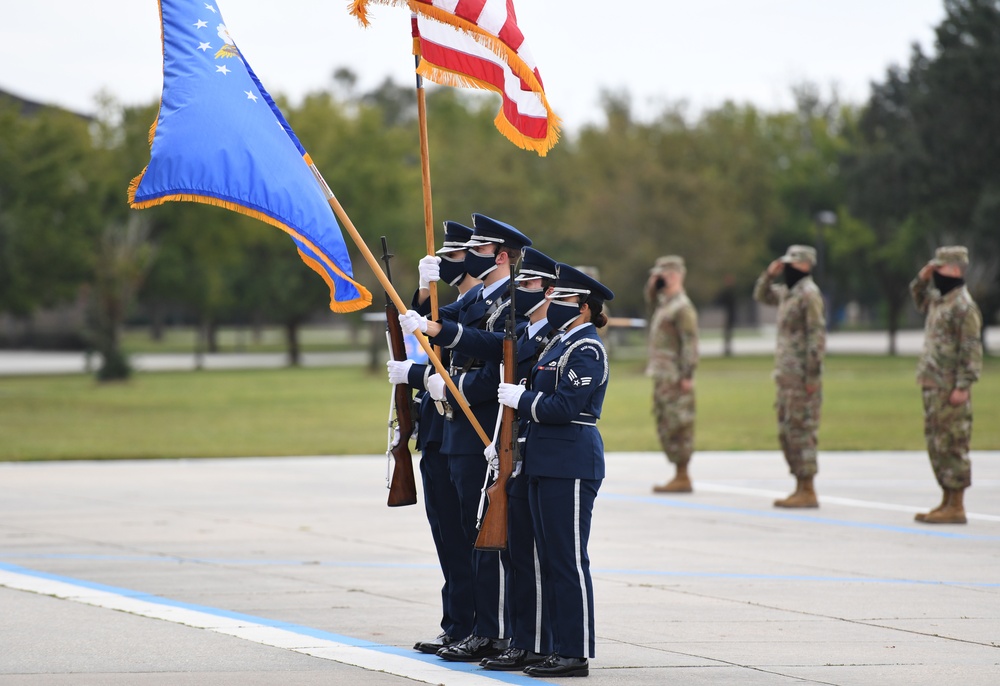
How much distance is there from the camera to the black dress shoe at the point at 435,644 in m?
7.29

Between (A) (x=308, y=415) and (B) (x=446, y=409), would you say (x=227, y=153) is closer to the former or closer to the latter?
(B) (x=446, y=409)

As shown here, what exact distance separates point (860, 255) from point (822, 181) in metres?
4.01

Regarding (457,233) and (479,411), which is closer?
(479,411)

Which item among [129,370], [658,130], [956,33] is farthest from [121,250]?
[956,33]

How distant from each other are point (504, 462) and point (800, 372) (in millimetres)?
6757

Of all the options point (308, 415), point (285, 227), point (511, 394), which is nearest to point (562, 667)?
point (511, 394)

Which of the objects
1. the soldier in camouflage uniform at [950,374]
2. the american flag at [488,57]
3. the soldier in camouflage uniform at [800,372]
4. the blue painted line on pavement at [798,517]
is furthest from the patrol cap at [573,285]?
the soldier in camouflage uniform at [800,372]

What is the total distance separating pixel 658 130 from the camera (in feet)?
198

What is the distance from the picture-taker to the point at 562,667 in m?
6.70

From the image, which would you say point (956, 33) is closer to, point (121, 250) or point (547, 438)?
point (121, 250)

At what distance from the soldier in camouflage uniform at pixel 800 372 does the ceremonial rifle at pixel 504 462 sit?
260 inches

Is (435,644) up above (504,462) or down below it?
below

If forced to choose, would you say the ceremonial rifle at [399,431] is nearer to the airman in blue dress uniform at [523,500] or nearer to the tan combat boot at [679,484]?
the airman in blue dress uniform at [523,500]

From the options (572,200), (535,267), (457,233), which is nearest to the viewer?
(535,267)
